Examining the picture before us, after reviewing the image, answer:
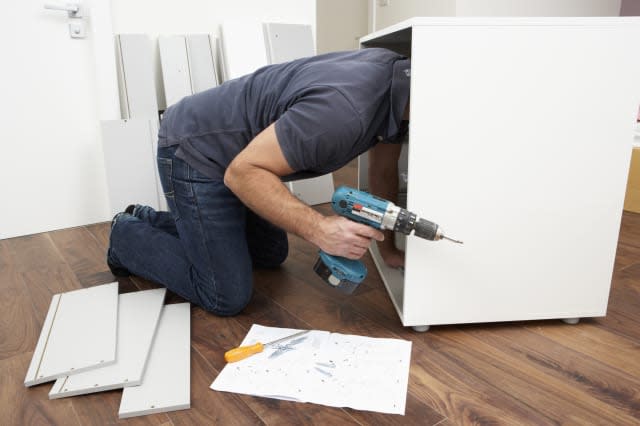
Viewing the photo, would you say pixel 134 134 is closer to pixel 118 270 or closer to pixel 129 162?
pixel 129 162

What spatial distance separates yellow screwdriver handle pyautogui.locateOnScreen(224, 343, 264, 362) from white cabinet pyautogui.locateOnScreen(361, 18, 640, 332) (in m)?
0.41

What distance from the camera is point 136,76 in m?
2.27

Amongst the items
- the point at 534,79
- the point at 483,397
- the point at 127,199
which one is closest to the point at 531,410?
the point at 483,397

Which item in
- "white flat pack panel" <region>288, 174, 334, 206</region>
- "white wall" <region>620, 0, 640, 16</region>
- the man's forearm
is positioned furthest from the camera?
"white wall" <region>620, 0, 640, 16</region>

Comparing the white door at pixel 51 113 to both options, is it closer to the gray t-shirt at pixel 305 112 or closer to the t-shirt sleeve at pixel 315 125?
the gray t-shirt at pixel 305 112

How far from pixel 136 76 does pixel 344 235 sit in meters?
Result: 1.61

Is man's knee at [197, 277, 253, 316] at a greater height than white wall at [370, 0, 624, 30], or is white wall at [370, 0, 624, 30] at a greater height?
white wall at [370, 0, 624, 30]

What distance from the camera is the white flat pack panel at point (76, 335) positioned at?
1149mm

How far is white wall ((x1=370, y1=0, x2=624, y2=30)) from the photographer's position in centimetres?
325

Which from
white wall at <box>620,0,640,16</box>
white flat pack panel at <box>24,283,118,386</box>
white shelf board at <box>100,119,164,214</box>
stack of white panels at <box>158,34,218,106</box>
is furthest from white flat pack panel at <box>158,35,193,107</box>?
white wall at <box>620,0,640,16</box>

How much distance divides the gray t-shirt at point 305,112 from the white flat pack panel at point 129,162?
90 cm

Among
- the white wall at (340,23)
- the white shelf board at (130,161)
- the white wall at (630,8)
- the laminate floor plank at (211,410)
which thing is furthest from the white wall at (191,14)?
the white wall at (630,8)

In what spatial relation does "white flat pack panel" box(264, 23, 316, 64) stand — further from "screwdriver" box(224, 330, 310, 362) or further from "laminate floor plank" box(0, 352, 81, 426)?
"laminate floor plank" box(0, 352, 81, 426)

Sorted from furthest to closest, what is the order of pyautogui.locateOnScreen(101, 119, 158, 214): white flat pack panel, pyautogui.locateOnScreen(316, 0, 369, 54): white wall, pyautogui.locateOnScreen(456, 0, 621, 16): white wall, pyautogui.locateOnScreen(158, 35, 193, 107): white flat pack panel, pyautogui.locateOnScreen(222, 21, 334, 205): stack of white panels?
pyautogui.locateOnScreen(316, 0, 369, 54): white wall → pyautogui.locateOnScreen(456, 0, 621, 16): white wall → pyautogui.locateOnScreen(222, 21, 334, 205): stack of white panels → pyautogui.locateOnScreen(158, 35, 193, 107): white flat pack panel → pyautogui.locateOnScreen(101, 119, 158, 214): white flat pack panel
